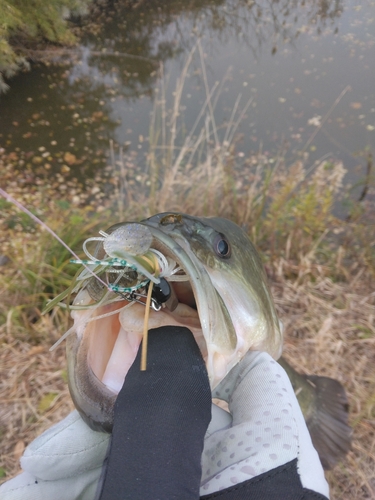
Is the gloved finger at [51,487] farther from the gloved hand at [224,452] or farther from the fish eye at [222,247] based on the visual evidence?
the fish eye at [222,247]

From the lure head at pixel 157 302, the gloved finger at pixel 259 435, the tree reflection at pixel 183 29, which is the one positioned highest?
the tree reflection at pixel 183 29

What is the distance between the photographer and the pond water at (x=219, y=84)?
5.05 metres

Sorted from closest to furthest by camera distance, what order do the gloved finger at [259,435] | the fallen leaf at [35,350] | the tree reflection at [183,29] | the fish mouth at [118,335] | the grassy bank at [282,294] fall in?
the fish mouth at [118,335] → the gloved finger at [259,435] → the grassy bank at [282,294] → the fallen leaf at [35,350] → the tree reflection at [183,29]

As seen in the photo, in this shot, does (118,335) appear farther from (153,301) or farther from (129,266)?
(129,266)

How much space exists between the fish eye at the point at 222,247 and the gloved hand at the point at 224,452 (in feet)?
1.03

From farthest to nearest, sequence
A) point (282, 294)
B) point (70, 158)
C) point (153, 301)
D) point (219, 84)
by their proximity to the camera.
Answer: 1. point (219, 84)
2. point (70, 158)
3. point (282, 294)
4. point (153, 301)

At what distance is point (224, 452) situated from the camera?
1133 mm

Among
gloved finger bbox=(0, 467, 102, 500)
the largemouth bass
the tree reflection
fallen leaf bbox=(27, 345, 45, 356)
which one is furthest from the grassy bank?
the tree reflection

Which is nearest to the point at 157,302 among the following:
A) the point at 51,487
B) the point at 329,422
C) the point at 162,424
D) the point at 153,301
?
the point at 153,301

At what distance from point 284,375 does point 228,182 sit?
217cm

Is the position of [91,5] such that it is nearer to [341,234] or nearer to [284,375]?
[341,234]

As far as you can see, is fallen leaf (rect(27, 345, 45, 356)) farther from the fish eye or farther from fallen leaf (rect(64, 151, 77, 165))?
fallen leaf (rect(64, 151, 77, 165))

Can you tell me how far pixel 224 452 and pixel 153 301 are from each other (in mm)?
532

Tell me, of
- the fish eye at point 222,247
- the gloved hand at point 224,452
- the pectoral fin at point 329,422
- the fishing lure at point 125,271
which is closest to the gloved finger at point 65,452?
the gloved hand at point 224,452
